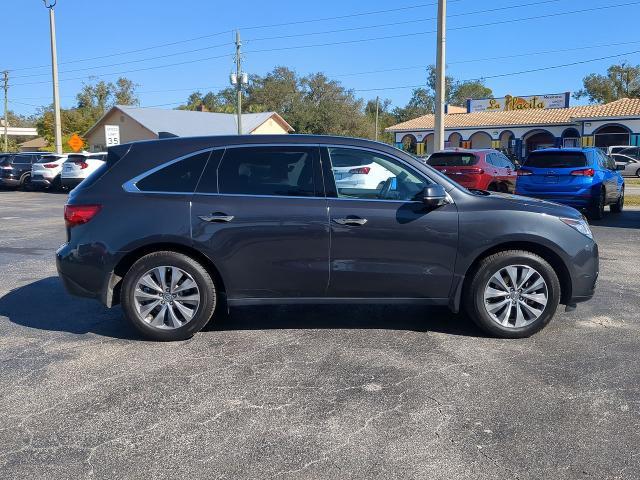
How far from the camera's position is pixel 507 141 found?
45031mm

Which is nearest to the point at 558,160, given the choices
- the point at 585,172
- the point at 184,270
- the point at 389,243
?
the point at 585,172

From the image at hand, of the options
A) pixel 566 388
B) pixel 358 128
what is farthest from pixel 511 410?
A: pixel 358 128

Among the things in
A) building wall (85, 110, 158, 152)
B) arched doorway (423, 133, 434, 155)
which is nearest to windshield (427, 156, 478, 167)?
arched doorway (423, 133, 434, 155)

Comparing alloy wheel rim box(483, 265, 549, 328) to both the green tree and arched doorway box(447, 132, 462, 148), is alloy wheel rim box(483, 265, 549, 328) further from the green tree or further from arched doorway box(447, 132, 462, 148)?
the green tree

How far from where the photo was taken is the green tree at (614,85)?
77.5m

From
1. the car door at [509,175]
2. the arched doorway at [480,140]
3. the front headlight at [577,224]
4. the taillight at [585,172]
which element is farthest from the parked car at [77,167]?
the arched doorway at [480,140]

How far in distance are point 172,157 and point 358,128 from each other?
66.0m

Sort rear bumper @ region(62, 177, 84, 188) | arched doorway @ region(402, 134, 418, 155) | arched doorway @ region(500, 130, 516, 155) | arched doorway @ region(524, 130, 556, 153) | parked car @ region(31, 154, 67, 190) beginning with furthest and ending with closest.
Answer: arched doorway @ region(402, 134, 418, 155) → arched doorway @ region(524, 130, 556, 153) → arched doorway @ region(500, 130, 516, 155) → parked car @ region(31, 154, 67, 190) → rear bumper @ region(62, 177, 84, 188)

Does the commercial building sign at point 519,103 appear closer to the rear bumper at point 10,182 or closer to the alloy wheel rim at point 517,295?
the rear bumper at point 10,182

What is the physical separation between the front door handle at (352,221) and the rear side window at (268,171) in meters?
0.34

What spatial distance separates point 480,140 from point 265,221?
44.8 meters

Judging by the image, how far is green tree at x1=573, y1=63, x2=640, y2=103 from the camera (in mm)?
77500

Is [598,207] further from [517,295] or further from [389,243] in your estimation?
[389,243]

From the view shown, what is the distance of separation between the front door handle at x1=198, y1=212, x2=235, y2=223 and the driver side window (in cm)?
95
